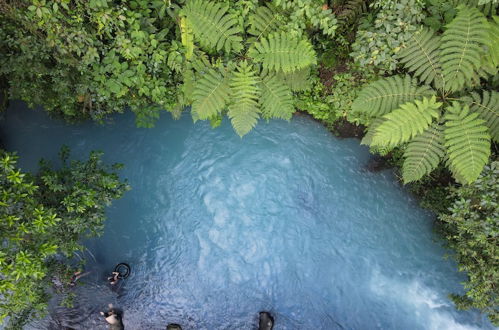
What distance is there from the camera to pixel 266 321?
5.13 m

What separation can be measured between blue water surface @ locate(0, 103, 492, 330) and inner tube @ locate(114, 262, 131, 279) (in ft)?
0.31

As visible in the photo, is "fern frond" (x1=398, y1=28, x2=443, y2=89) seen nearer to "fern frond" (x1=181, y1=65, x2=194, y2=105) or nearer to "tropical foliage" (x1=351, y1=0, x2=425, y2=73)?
"tropical foliage" (x1=351, y1=0, x2=425, y2=73)

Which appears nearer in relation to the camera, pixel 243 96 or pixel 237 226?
pixel 243 96

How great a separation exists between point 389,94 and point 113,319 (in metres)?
5.15

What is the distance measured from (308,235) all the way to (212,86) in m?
2.97

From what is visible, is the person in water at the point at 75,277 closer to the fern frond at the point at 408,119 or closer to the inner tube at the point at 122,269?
the inner tube at the point at 122,269

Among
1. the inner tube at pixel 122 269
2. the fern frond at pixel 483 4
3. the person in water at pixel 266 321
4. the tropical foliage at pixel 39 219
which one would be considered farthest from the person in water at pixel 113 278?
the fern frond at pixel 483 4

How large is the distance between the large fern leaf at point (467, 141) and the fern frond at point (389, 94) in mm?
366

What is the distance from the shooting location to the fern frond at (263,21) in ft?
11.2

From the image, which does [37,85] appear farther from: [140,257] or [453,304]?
[453,304]

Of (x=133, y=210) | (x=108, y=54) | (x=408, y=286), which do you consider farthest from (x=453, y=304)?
(x=108, y=54)

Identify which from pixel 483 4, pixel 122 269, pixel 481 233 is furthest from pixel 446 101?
pixel 122 269

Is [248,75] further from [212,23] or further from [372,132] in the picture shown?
[372,132]

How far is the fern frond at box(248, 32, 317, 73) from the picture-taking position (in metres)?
3.33
